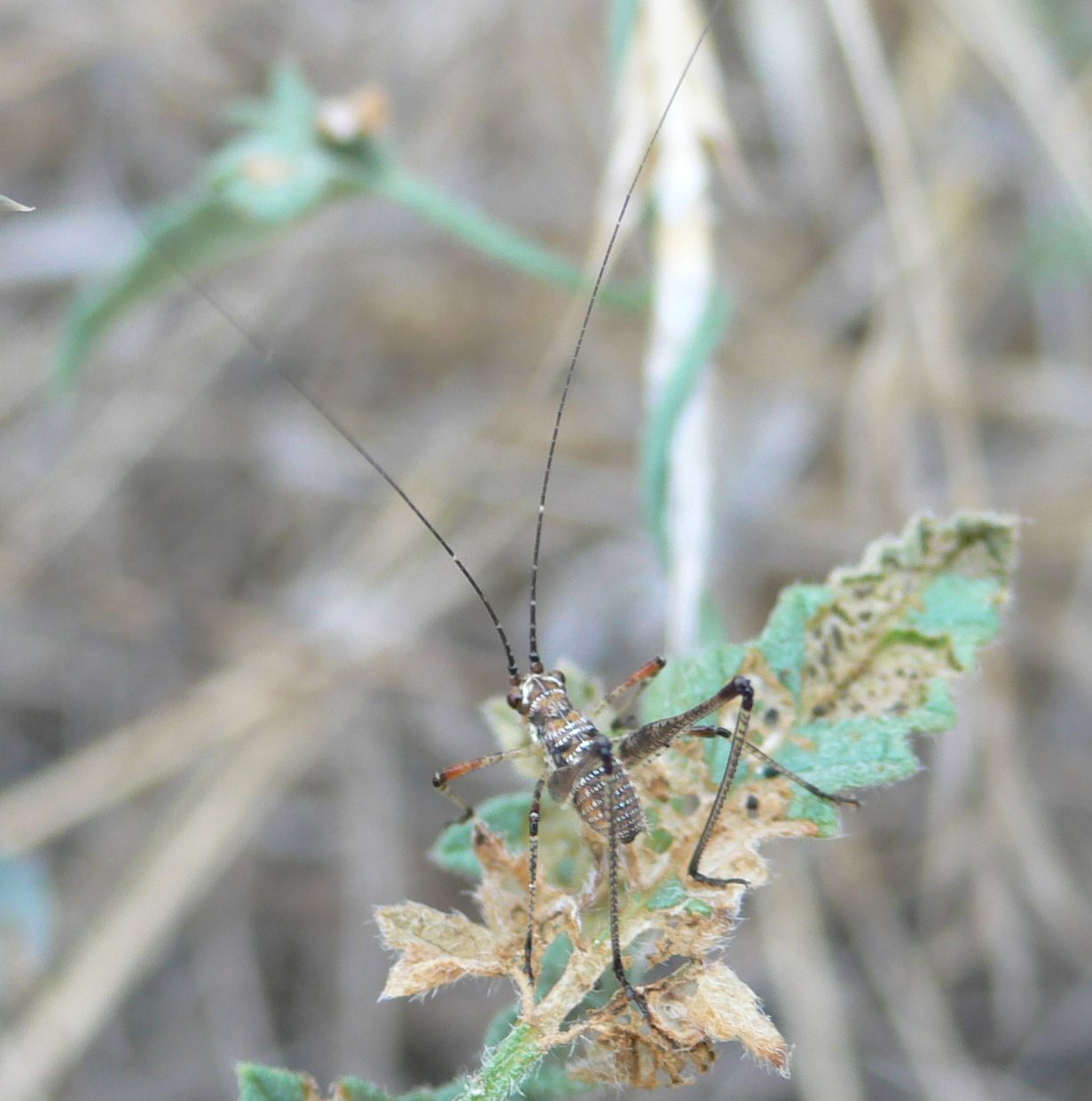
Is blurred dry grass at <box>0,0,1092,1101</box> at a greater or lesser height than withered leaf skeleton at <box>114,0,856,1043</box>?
greater

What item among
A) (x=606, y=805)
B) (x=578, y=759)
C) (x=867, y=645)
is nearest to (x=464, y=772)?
(x=578, y=759)

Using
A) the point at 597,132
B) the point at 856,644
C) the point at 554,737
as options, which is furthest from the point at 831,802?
the point at 597,132

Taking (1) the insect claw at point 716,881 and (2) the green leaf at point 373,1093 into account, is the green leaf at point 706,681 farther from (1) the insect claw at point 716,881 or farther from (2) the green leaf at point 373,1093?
(2) the green leaf at point 373,1093

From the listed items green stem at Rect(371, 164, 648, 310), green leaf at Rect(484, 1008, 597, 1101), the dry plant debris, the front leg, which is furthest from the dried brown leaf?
green stem at Rect(371, 164, 648, 310)

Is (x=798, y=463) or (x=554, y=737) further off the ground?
(x=798, y=463)

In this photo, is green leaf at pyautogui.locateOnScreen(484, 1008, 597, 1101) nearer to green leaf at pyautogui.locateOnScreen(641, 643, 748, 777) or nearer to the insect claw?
the insect claw

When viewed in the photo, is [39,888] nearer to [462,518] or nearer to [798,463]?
[462,518]
